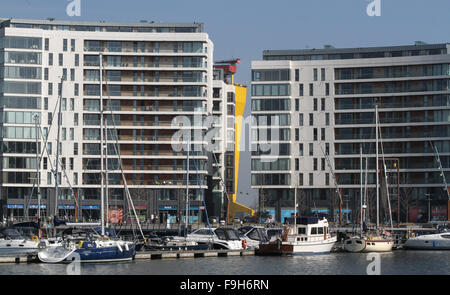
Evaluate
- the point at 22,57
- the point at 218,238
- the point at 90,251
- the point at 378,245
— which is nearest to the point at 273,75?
the point at 22,57

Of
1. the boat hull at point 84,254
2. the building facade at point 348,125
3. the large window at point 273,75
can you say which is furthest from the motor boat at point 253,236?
the large window at point 273,75

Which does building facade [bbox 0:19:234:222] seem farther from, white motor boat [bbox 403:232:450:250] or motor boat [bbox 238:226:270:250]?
white motor boat [bbox 403:232:450:250]

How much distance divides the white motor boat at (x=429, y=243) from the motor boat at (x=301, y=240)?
15170mm

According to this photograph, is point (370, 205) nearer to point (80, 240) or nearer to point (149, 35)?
point (149, 35)

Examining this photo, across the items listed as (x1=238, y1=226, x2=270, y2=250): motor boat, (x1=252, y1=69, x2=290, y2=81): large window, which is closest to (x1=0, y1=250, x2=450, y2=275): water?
(x1=238, y1=226, x2=270, y2=250): motor boat

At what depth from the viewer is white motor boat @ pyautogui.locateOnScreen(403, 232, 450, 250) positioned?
304 ft

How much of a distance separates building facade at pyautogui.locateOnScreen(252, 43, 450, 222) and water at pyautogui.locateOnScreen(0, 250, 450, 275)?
69490 mm

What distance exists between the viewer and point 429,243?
304 feet

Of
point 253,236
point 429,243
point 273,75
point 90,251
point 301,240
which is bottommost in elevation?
point 429,243

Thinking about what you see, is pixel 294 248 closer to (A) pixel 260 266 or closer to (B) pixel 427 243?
(A) pixel 260 266

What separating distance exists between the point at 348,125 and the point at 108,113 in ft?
141

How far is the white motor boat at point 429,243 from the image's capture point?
9256cm

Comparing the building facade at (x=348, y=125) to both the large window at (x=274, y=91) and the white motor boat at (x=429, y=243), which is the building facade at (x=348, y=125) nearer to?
the large window at (x=274, y=91)
